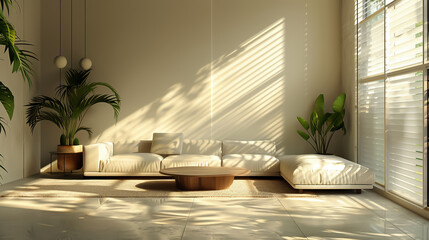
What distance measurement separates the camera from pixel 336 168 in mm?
5812

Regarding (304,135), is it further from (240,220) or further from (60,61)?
(60,61)

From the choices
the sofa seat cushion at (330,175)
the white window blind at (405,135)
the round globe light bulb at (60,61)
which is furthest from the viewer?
the round globe light bulb at (60,61)

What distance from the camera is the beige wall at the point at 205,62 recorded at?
812cm

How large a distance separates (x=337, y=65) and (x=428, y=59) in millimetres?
3587

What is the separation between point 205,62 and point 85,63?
213 cm

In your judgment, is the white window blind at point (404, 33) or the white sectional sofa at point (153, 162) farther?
the white sectional sofa at point (153, 162)

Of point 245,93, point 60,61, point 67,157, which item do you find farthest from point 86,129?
point 245,93

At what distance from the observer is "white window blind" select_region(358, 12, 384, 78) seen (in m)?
6.11

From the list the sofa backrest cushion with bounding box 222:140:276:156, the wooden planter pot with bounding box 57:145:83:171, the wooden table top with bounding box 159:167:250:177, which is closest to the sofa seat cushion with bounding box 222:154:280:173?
the sofa backrest cushion with bounding box 222:140:276:156

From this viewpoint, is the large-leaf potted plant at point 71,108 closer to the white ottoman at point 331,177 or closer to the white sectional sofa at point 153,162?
the white sectional sofa at point 153,162

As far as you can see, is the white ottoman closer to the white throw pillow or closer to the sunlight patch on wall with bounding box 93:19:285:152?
the sunlight patch on wall with bounding box 93:19:285:152

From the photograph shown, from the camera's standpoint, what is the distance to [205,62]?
26.8ft

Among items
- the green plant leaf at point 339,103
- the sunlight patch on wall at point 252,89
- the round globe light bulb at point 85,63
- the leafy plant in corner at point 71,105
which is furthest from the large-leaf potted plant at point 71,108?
the green plant leaf at point 339,103

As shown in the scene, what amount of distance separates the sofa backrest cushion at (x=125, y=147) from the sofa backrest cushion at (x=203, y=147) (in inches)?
34.6
